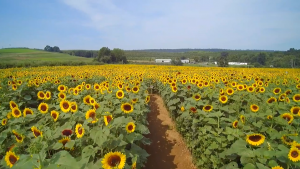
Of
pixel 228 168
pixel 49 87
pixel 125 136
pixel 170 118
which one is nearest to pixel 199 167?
pixel 228 168

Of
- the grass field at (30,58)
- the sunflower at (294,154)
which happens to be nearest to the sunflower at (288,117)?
the sunflower at (294,154)

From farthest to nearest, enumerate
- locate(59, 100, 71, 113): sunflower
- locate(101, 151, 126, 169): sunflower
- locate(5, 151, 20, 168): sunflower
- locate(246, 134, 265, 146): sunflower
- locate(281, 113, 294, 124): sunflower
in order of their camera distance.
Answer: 1. locate(59, 100, 71, 113): sunflower
2. locate(281, 113, 294, 124): sunflower
3. locate(246, 134, 265, 146): sunflower
4. locate(5, 151, 20, 168): sunflower
5. locate(101, 151, 126, 169): sunflower

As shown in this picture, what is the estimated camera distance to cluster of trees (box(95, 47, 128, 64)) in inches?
2389

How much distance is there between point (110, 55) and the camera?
6222 centimetres

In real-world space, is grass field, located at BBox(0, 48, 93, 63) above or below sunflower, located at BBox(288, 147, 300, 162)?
above

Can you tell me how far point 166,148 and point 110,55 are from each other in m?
60.3

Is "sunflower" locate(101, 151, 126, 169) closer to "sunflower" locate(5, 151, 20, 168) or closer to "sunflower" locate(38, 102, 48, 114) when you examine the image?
"sunflower" locate(5, 151, 20, 168)

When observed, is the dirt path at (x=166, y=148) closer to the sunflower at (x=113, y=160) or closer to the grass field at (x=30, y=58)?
the sunflower at (x=113, y=160)

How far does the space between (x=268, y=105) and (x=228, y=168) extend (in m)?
2.16

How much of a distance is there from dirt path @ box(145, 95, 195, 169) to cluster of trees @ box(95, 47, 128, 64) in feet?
183

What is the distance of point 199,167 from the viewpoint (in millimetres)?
4070

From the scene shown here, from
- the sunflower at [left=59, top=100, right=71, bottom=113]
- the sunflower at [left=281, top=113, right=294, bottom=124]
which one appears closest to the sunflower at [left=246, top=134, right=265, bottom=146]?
the sunflower at [left=281, top=113, right=294, bottom=124]

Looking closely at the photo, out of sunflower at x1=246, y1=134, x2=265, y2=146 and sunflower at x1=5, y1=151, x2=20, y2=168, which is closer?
sunflower at x1=5, y1=151, x2=20, y2=168

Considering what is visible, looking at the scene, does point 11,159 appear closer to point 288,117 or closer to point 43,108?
point 43,108
